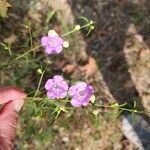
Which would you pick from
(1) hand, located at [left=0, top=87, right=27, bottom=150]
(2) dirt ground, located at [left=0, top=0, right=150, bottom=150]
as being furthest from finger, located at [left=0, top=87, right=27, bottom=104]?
(2) dirt ground, located at [left=0, top=0, right=150, bottom=150]

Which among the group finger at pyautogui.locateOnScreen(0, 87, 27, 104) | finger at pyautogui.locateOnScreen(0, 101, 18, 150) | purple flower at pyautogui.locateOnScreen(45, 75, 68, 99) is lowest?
finger at pyautogui.locateOnScreen(0, 101, 18, 150)

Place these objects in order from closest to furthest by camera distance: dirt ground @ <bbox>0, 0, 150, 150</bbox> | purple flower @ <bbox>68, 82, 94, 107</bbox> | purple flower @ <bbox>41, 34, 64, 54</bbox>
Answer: purple flower @ <bbox>68, 82, 94, 107</bbox> → purple flower @ <bbox>41, 34, 64, 54</bbox> → dirt ground @ <bbox>0, 0, 150, 150</bbox>

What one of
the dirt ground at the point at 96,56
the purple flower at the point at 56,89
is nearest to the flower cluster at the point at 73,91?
the purple flower at the point at 56,89

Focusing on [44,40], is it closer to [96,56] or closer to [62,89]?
[62,89]

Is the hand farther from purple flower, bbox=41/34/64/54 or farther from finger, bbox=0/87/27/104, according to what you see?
purple flower, bbox=41/34/64/54

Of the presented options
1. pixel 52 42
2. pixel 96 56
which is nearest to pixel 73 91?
pixel 52 42

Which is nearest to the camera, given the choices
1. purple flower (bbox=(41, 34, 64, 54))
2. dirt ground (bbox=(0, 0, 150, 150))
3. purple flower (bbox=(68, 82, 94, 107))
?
purple flower (bbox=(68, 82, 94, 107))
